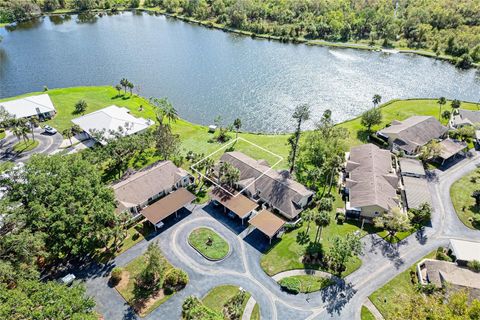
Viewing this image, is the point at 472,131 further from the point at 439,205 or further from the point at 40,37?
the point at 40,37

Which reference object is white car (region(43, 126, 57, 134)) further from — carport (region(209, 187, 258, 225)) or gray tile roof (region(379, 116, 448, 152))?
gray tile roof (region(379, 116, 448, 152))

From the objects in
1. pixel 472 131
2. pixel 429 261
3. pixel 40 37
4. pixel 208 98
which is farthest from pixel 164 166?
pixel 40 37

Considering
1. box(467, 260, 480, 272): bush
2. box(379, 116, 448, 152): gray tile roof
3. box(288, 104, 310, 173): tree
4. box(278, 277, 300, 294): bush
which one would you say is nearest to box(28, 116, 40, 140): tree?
box(288, 104, 310, 173): tree

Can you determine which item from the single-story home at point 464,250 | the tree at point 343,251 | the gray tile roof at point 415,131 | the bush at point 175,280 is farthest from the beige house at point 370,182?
the bush at point 175,280

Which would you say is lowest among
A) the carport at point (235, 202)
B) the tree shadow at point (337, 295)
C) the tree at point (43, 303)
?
the tree shadow at point (337, 295)

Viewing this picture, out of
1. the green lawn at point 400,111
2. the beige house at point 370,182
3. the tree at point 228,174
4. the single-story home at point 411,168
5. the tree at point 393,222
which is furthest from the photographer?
the green lawn at point 400,111

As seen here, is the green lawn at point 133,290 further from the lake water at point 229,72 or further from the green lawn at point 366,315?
the lake water at point 229,72
